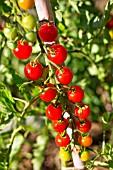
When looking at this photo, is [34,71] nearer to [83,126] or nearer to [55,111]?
[55,111]

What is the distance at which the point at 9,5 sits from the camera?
46.0 inches

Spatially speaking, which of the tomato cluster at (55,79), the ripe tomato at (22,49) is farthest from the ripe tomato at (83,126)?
the ripe tomato at (22,49)

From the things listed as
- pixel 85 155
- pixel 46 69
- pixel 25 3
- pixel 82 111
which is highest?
pixel 25 3

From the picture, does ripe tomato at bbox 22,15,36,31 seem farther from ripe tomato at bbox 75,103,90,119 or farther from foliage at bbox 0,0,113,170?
ripe tomato at bbox 75,103,90,119

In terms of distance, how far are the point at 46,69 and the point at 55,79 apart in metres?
0.04

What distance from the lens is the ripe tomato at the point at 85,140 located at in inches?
44.9

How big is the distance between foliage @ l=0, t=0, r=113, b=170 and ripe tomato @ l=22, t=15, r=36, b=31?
0.01 meters

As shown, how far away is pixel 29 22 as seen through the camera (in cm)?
98

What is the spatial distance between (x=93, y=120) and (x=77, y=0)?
1006 millimetres

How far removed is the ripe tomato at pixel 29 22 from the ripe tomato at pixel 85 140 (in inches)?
13.6

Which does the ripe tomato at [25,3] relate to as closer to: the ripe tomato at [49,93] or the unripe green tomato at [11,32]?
the unripe green tomato at [11,32]

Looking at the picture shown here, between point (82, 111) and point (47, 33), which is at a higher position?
point (47, 33)

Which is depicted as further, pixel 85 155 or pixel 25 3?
pixel 85 155

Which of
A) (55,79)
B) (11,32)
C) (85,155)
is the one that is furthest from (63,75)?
(85,155)
